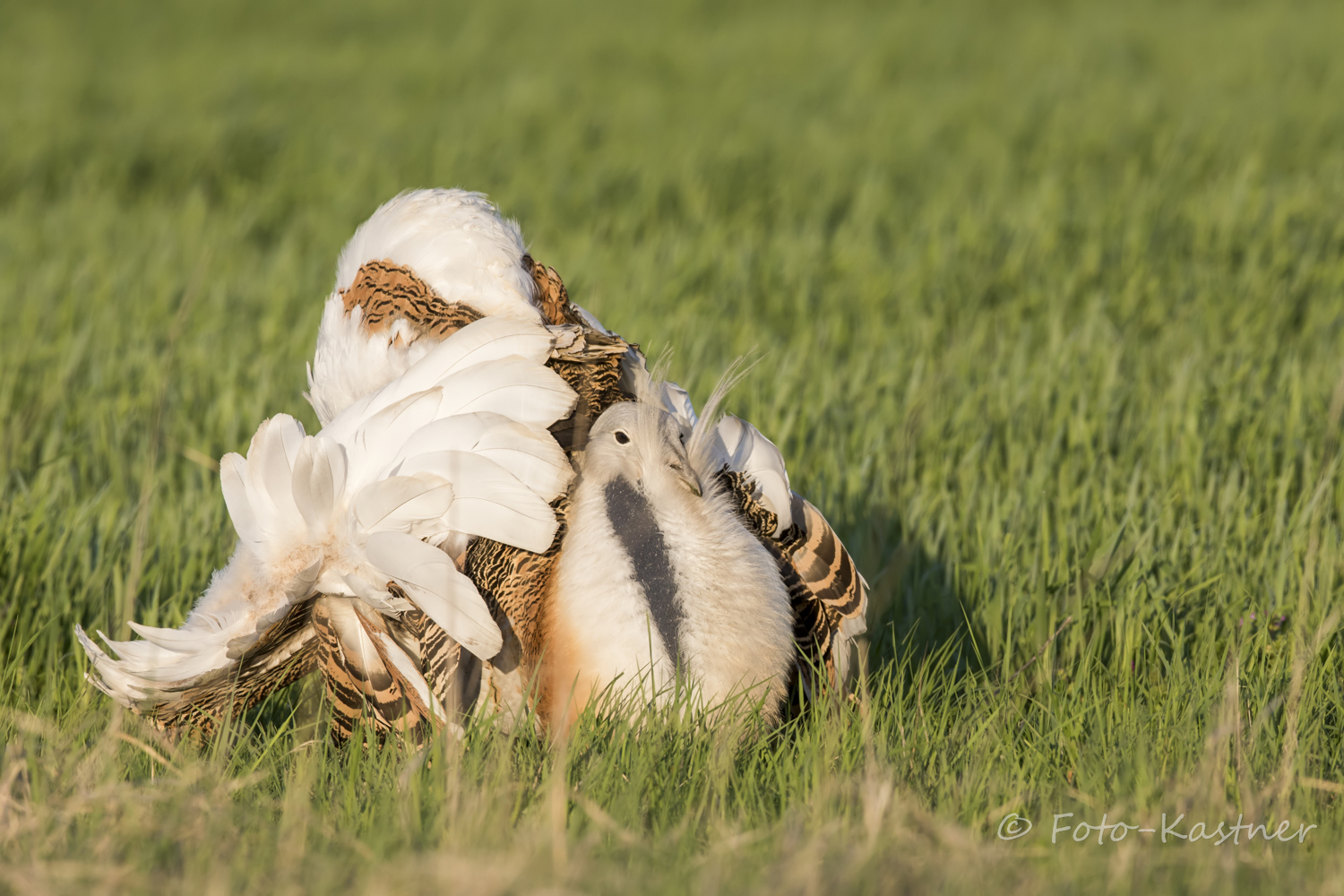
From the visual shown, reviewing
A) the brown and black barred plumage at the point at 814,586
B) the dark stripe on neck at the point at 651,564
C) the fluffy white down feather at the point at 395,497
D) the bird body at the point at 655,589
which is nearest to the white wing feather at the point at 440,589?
the fluffy white down feather at the point at 395,497

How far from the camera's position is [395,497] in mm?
1979

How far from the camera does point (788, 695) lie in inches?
85.4

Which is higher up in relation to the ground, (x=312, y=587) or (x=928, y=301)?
(x=312, y=587)

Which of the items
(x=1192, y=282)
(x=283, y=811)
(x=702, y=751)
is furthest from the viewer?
(x=1192, y=282)

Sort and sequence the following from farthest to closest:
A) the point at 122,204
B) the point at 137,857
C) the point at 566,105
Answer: the point at 566,105 → the point at 122,204 → the point at 137,857

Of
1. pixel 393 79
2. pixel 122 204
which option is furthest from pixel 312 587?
pixel 393 79

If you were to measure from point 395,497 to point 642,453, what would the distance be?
0.41 m

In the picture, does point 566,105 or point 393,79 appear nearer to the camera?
point 566,105

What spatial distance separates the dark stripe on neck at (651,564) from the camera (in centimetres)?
197

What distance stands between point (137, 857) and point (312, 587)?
528 mm

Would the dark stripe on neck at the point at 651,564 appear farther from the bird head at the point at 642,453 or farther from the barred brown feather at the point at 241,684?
the barred brown feather at the point at 241,684

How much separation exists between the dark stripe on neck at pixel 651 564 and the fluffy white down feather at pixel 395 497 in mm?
113

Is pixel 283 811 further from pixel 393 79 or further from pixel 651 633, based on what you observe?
pixel 393 79

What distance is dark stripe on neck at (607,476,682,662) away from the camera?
6.48 ft
